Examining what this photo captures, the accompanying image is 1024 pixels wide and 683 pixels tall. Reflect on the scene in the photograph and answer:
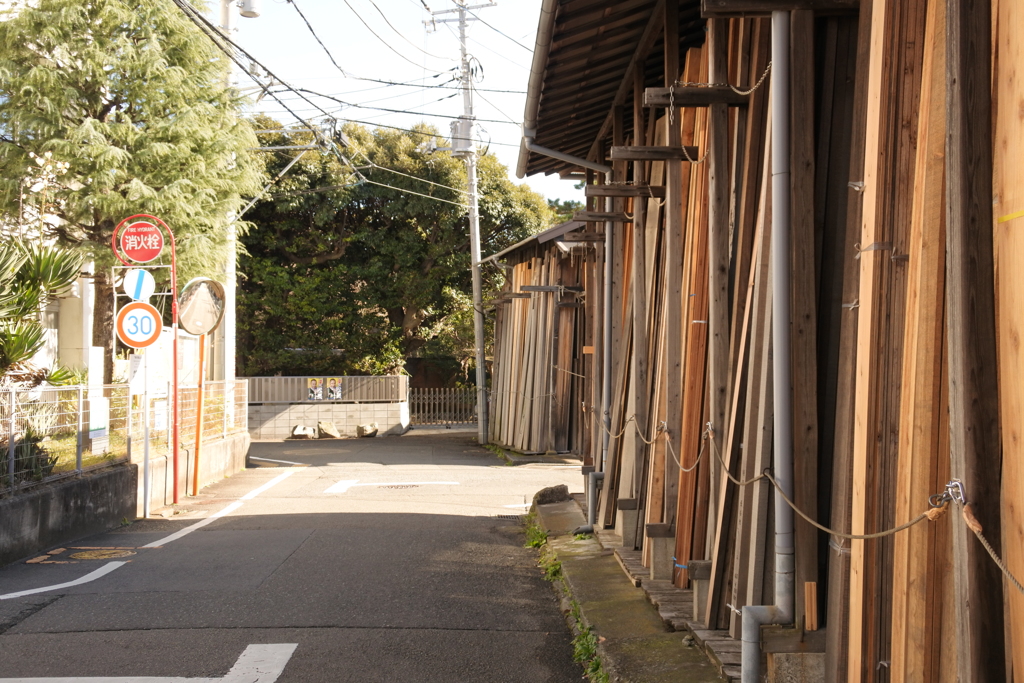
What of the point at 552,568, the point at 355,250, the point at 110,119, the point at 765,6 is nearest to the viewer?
the point at 765,6

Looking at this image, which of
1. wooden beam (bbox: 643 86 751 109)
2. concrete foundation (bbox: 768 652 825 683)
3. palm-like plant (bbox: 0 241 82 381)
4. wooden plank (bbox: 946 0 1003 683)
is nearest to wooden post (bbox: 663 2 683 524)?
wooden beam (bbox: 643 86 751 109)

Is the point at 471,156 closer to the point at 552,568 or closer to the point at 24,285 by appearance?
the point at 24,285

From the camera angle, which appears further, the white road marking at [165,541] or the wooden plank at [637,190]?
the wooden plank at [637,190]

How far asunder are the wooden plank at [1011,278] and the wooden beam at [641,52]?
13.3ft

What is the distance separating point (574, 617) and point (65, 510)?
5.93 metres

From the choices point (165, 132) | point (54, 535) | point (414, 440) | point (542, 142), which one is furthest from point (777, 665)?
point (414, 440)

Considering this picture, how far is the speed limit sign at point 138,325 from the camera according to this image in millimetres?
12102

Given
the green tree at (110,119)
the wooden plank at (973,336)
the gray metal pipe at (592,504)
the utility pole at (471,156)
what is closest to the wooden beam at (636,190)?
the gray metal pipe at (592,504)

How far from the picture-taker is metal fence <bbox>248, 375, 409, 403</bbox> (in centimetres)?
2745

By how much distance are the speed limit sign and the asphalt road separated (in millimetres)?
2237

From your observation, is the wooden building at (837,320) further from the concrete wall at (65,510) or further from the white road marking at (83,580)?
the concrete wall at (65,510)

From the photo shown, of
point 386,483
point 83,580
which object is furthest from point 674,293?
point 386,483

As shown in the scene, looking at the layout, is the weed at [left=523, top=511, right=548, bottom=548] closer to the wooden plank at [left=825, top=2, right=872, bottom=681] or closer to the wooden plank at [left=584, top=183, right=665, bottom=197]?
the wooden plank at [left=584, top=183, right=665, bottom=197]

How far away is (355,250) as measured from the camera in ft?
101
